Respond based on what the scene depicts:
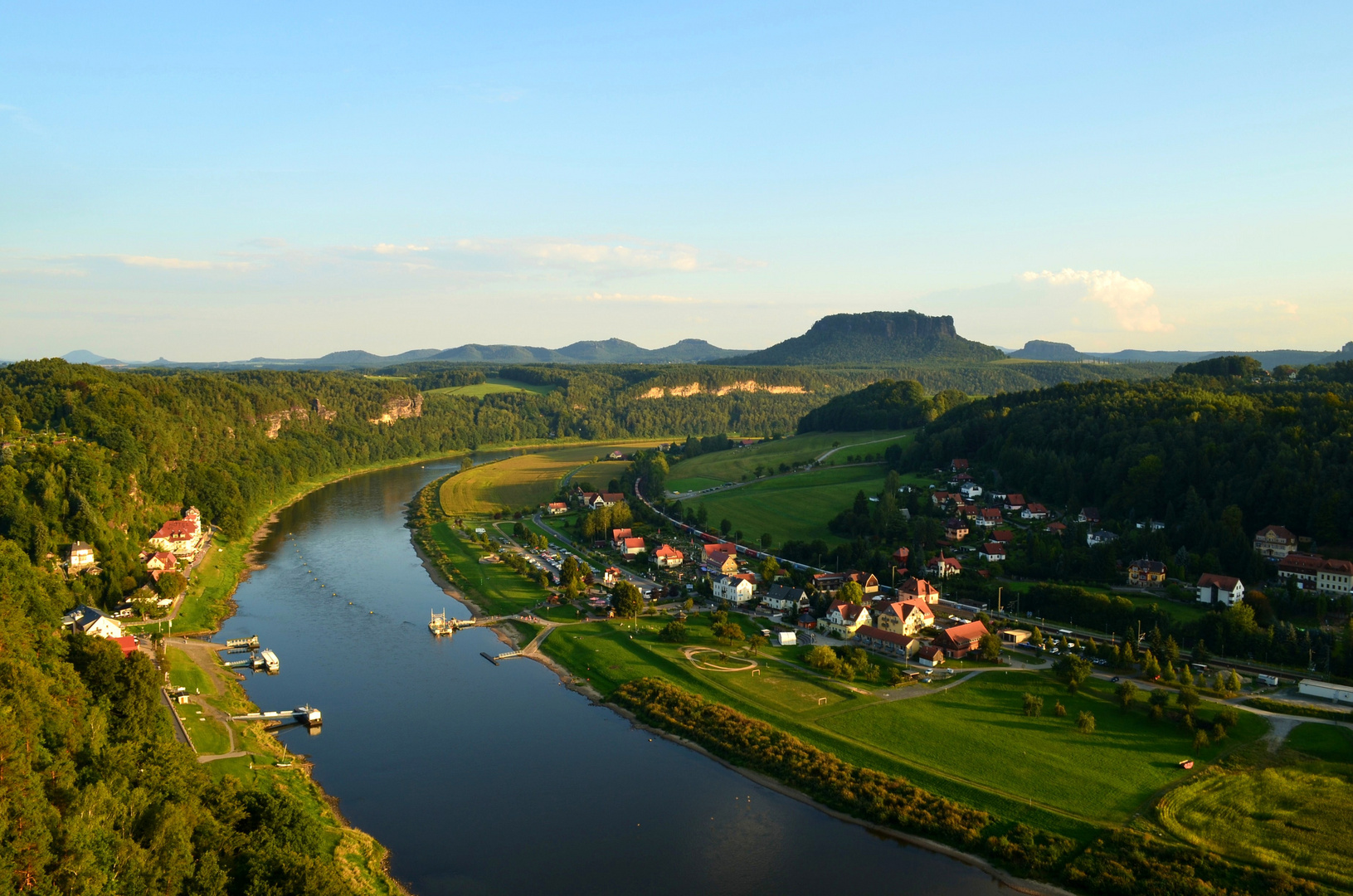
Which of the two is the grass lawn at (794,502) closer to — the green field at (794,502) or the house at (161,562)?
the green field at (794,502)

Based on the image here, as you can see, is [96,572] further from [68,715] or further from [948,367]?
[948,367]

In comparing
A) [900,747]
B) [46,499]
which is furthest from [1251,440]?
[46,499]

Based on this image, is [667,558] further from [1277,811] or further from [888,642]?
[1277,811]

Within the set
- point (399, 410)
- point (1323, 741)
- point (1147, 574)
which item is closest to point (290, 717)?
point (1323, 741)

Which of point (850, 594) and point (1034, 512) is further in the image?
point (1034, 512)

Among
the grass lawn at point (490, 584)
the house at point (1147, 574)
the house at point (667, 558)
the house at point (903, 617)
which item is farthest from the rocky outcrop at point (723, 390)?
the house at point (903, 617)

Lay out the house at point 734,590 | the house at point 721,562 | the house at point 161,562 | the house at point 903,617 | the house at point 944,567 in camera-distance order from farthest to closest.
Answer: the house at point 721,562, the house at point 944,567, the house at point 734,590, the house at point 161,562, the house at point 903,617

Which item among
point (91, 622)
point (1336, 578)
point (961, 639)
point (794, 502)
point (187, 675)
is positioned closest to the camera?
point (187, 675)
